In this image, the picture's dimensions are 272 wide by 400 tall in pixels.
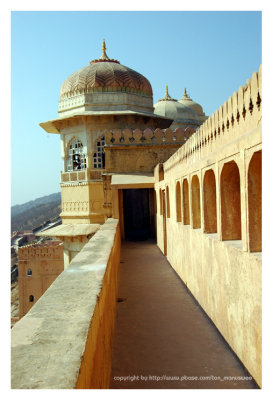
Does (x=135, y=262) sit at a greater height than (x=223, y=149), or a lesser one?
lesser

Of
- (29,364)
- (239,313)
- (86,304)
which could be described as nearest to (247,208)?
(239,313)

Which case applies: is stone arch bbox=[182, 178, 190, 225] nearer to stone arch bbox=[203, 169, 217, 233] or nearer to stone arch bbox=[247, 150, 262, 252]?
stone arch bbox=[203, 169, 217, 233]

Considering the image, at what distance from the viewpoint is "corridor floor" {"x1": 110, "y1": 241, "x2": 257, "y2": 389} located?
421 centimetres

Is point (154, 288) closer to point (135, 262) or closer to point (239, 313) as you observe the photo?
point (135, 262)

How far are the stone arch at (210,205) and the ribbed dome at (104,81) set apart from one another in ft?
46.5

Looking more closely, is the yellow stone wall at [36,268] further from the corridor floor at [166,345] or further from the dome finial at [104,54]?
the corridor floor at [166,345]

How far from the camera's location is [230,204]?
17.4 feet

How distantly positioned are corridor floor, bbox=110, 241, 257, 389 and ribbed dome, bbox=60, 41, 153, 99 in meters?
13.2

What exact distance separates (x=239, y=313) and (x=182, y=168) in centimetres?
448

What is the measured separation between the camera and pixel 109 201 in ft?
47.6

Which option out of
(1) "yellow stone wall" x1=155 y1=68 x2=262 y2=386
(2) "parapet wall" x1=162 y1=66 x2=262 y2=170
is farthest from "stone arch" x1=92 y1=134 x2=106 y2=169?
(2) "parapet wall" x1=162 y1=66 x2=262 y2=170

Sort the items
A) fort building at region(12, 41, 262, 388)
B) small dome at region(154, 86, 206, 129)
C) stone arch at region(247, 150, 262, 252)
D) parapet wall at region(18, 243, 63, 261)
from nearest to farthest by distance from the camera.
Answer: fort building at region(12, 41, 262, 388)
stone arch at region(247, 150, 262, 252)
parapet wall at region(18, 243, 63, 261)
small dome at region(154, 86, 206, 129)

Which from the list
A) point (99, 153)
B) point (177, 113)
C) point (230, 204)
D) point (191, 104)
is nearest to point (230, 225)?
point (230, 204)
